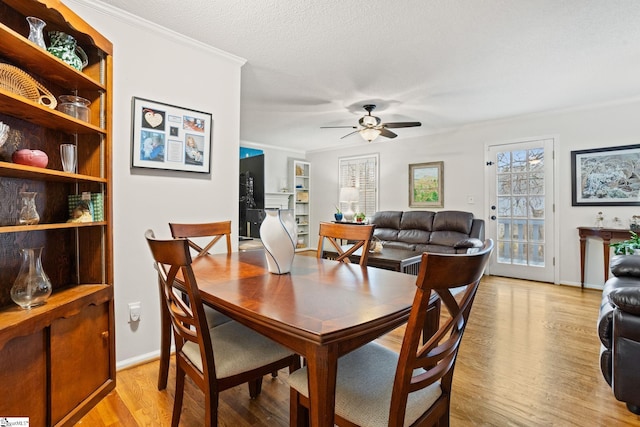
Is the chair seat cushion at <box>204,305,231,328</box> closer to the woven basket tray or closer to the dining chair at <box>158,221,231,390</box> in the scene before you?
the dining chair at <box>158,221,231,390</box>

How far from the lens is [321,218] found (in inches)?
289

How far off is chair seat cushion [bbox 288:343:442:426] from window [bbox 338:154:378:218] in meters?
5.37

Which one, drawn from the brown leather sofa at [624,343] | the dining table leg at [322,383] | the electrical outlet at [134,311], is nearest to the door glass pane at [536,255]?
the brown leather sofa at [624,343]

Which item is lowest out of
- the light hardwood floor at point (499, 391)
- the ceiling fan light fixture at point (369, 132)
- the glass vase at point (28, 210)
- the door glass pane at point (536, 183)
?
the light hardwood floor at point (499, 391)

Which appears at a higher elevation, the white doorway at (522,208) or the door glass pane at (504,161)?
the door glass pane at (504,161)

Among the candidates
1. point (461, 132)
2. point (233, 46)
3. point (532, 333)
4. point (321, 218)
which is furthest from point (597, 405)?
point (321, 218)

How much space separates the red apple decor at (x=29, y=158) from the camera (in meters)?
1.43

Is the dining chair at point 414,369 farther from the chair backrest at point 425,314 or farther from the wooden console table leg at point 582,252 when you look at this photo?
the wooden console table leg at point 582,252

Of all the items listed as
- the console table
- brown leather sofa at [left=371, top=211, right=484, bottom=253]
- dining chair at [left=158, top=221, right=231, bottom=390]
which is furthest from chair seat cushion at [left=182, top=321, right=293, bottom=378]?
the console table

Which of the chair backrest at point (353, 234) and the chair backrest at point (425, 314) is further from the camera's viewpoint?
the chair backrest at point (353, 234)

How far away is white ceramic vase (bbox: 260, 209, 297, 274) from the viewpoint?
1.49 metres

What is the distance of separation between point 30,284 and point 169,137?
125 centimetres

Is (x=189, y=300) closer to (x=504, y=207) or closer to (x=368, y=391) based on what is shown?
(x=368, y=391)

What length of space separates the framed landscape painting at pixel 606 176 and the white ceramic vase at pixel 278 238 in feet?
14.5
